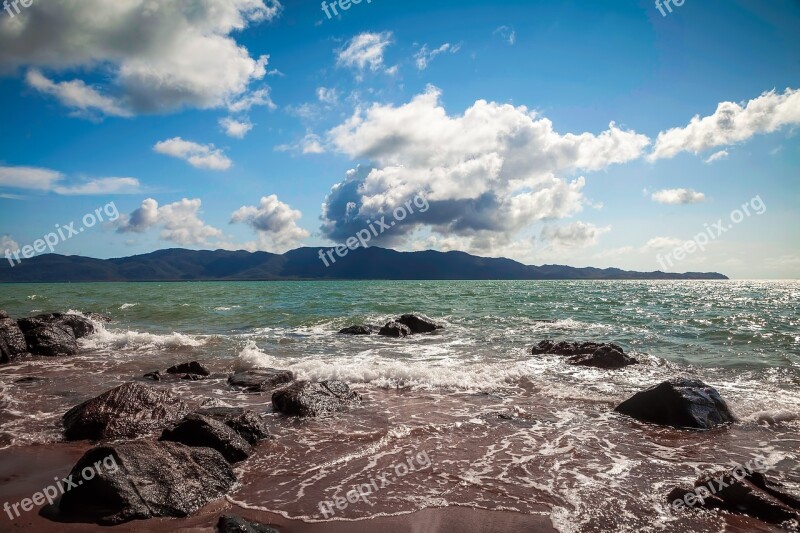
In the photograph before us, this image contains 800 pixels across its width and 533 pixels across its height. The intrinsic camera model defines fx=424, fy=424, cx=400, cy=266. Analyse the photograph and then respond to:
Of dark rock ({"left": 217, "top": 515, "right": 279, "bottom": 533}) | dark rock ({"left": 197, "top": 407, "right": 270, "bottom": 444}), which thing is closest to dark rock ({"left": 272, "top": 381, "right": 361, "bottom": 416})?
dark rock ({"left": 197, "top": 407, "right": 270, "bottom": 444})

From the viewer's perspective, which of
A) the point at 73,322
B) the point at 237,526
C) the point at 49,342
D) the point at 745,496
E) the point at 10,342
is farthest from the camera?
the point at 73,322

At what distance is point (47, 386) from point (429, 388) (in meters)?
10.7

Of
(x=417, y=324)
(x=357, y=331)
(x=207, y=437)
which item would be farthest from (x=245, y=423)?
(x=417, y=324)

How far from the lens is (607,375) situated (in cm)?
1390

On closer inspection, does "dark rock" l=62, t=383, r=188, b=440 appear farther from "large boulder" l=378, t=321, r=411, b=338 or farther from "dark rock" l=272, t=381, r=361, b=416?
"large boulder" l=378, t=321, r=411, b=338

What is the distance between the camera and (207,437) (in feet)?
22.9

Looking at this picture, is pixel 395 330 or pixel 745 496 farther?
pixel 395 330

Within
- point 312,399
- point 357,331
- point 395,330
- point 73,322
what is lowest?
point 357,331

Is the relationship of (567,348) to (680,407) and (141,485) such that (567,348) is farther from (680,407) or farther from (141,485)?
(141,485)

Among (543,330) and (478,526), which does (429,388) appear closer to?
(478,526)

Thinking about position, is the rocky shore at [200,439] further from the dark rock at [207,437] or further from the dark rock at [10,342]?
the dark rock at [10,342]

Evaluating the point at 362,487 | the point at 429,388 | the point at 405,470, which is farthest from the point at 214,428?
the point at 429,388

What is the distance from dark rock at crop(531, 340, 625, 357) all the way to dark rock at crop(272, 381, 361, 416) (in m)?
10.1

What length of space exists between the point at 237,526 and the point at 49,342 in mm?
18209
